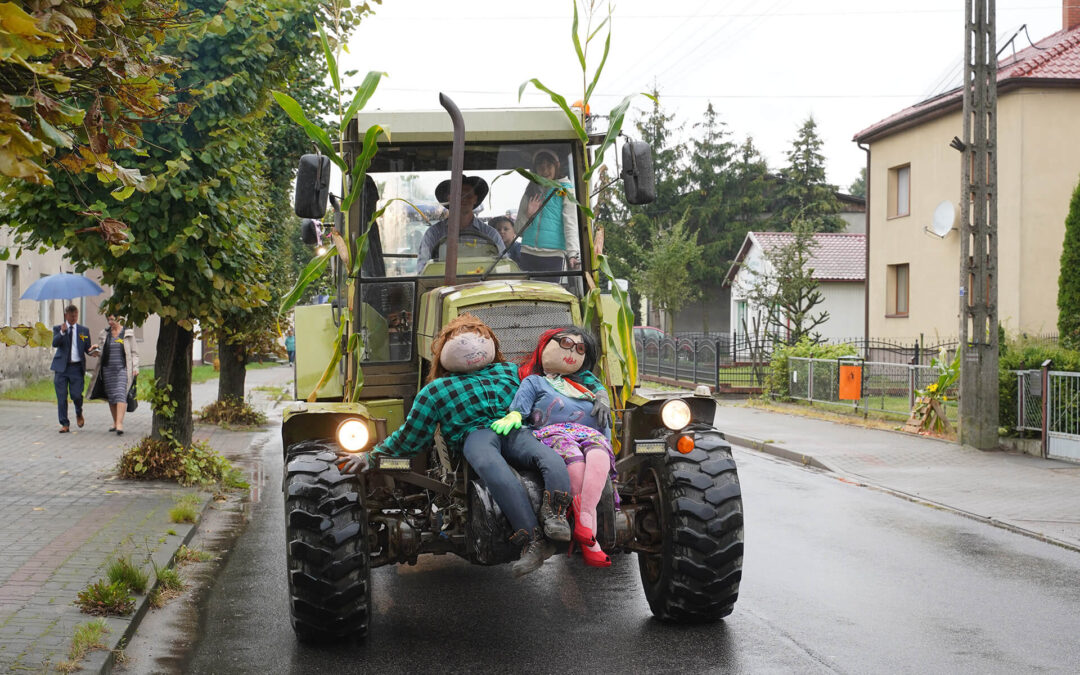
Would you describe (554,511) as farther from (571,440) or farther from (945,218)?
(945,218)

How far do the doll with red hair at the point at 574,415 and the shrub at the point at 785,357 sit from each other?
18.1 metres

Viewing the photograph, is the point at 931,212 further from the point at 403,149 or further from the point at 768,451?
the point at 403,149

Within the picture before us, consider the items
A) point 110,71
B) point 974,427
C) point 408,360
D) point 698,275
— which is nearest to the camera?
point 110,71

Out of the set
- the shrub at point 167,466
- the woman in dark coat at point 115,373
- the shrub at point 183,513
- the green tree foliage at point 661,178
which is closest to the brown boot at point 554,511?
the shrub at point 183,513

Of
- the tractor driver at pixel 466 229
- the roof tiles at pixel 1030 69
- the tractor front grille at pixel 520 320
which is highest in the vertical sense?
the roof tiles at pixel 1030 69

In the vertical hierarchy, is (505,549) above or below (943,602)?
above

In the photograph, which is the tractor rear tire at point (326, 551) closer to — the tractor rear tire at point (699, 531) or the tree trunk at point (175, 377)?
the tractor rear tire at point (699, 531)

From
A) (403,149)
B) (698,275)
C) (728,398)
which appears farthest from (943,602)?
(698,275)

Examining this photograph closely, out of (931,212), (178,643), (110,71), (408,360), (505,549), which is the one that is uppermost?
(931,212)

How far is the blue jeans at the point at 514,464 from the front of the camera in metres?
5.20

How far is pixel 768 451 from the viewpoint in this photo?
1656 centimetres

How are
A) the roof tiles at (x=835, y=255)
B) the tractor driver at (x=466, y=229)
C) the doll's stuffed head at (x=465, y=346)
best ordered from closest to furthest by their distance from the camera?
the doll's stuffed head at (x=465, y=346), the tractor driver at (x=466, y=229), the roof tiles at (x=835, y=255)

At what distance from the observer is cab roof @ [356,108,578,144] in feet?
24.3

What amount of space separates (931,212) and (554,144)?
2349 centimetres
